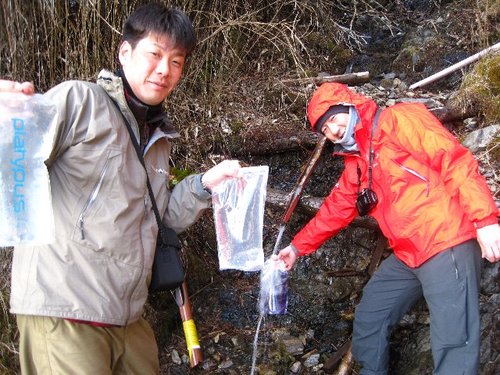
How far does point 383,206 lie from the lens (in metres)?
3.10

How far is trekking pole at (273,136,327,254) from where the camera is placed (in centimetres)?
393

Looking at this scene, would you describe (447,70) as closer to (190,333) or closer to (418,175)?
(418,175)

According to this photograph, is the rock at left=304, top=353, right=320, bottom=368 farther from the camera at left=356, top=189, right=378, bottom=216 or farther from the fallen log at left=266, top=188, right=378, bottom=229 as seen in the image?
the camera at left=356, top=189, right=378, bottom=216

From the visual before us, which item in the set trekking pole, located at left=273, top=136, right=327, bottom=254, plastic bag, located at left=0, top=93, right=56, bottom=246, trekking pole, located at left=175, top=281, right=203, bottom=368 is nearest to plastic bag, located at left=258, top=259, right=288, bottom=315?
trekking pole, located at left=273, top=136, right=327, bottom=254

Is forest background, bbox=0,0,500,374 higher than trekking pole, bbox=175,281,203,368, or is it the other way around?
forest background, bbox=0,0,500,374

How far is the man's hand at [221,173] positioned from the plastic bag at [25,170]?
0.86 meters

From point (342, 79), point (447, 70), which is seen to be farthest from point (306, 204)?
point (447, 70)

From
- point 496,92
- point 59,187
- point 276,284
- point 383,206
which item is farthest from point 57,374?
point 496,92

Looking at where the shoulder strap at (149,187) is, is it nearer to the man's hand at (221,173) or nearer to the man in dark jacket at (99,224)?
the man in dark jacket at (99,224)

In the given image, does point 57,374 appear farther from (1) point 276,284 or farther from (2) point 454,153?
(2) point 454,153

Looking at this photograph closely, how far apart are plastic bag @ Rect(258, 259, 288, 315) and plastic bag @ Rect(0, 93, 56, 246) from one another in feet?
6.06

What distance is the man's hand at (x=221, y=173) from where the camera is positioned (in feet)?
8.29

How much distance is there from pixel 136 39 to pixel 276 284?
6.60 feet

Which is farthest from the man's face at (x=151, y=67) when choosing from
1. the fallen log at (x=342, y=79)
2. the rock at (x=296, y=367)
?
the fallen log at (x=342, y=79)
